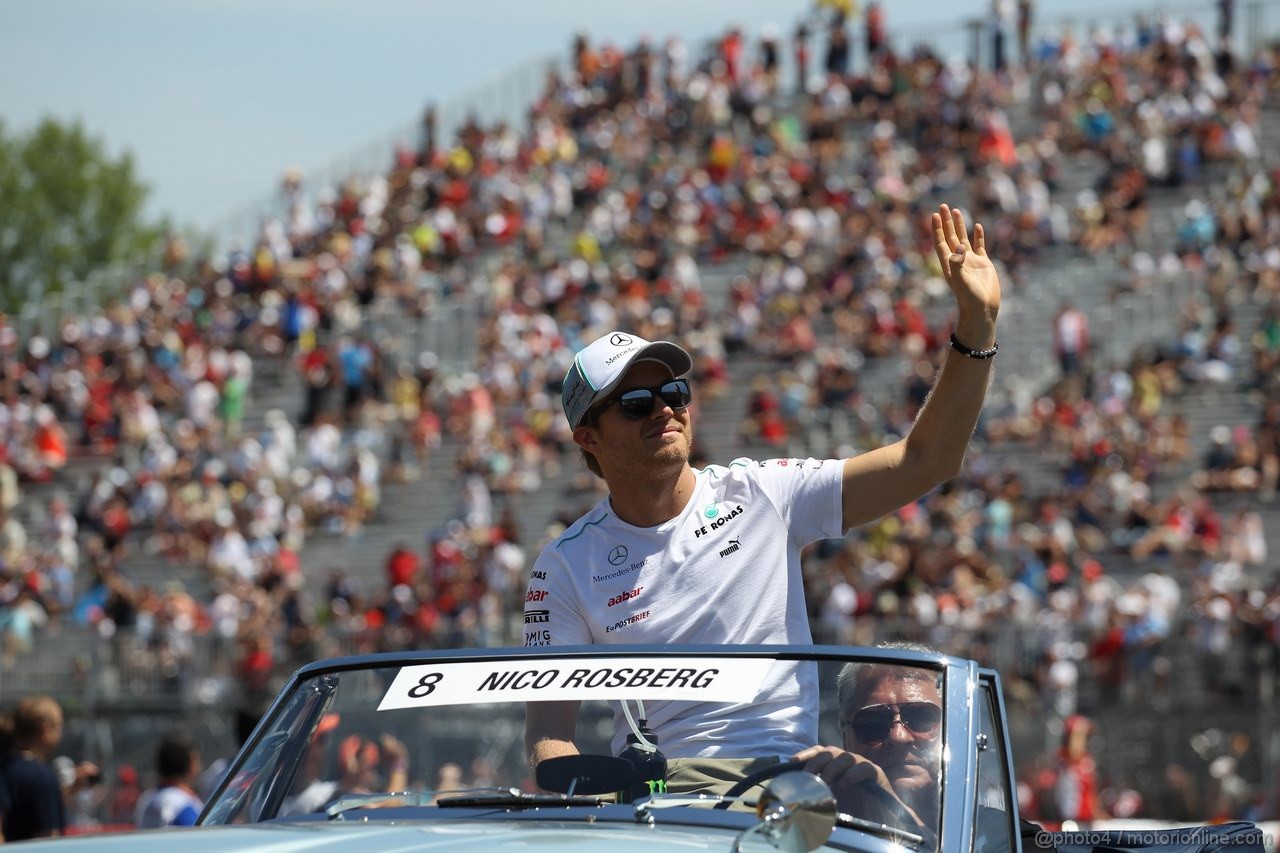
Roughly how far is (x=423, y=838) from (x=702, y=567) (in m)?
1.55

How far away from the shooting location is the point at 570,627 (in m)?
5.27

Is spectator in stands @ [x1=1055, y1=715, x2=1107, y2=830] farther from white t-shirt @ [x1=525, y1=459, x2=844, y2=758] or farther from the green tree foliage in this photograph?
the green tree foliage

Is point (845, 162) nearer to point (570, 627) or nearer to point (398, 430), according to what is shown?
point (398, 430)

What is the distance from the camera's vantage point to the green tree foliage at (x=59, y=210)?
64.0 metres

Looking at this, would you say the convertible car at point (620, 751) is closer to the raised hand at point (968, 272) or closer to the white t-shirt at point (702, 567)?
the white t-shirt at point (702, 567)

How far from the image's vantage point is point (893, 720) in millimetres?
4246

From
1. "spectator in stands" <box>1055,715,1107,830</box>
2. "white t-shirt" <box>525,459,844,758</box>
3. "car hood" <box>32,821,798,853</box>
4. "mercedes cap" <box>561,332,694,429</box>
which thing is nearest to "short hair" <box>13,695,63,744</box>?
"white t-shirt" <box>525,459,844,758</box>

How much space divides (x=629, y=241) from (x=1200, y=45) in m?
8.19

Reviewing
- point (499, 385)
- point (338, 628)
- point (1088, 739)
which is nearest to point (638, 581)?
point (1088, 739)

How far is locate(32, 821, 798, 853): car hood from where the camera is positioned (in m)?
3.63

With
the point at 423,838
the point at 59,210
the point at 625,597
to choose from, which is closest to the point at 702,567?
the point at 625,597

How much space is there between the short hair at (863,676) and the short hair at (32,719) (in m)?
5.89

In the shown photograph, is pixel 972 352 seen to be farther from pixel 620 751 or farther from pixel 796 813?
pixel 796 813

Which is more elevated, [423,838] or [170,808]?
[423,838]
